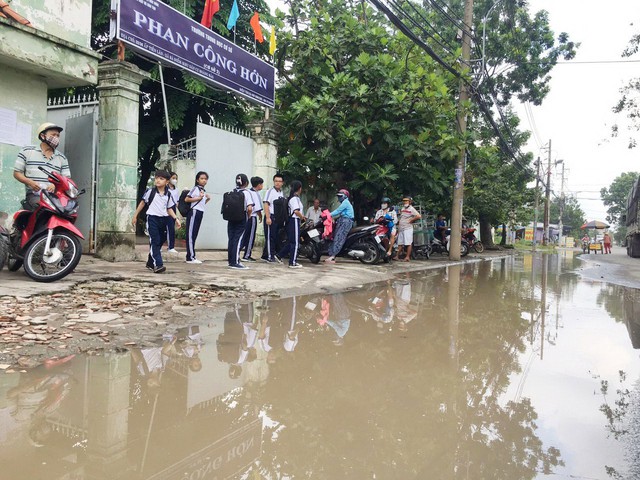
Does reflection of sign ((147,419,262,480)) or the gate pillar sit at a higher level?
the gate pillar

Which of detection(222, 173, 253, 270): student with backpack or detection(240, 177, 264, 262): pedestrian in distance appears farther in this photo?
detection(240, 177, 264, 262): pedestrian in distance

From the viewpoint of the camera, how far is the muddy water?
1970 mm

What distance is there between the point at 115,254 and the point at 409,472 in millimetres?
6637

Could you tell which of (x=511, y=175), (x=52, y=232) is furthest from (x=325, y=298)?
(x=511, y=175)

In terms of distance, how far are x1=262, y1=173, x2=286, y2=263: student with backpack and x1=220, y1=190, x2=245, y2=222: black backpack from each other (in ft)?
4.39

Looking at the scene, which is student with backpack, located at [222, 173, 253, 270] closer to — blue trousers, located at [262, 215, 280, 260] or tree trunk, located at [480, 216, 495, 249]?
blue trousers, located at [262, 215, 280, 260]

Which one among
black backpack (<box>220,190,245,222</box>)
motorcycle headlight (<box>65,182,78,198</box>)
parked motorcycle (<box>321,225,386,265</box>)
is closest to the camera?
motorcycle headlight (<box>65,182,78,198</box>)

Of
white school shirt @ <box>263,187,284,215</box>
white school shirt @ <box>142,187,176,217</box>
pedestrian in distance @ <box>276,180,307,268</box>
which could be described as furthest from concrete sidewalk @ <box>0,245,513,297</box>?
white school shirt @ <box>263,187,284,215</box>

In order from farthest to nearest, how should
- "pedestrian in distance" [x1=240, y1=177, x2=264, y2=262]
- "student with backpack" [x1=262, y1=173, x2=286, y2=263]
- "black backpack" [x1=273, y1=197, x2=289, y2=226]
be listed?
"student with backpack" [x1=262, y1=173, x2=286, y2=263] < "black backpack" [x1=273, y1=197, x2=289, y2=226] < "pedestrian in distance" [x1=240, y1=177, x2=264, y2=262]

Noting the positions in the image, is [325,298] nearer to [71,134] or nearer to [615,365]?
[615,365]

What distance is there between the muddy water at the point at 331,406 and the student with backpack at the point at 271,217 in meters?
4.50

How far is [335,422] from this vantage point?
236cm

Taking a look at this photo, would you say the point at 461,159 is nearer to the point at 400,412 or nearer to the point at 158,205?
the point at 158,205

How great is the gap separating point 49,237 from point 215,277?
6.72ft
